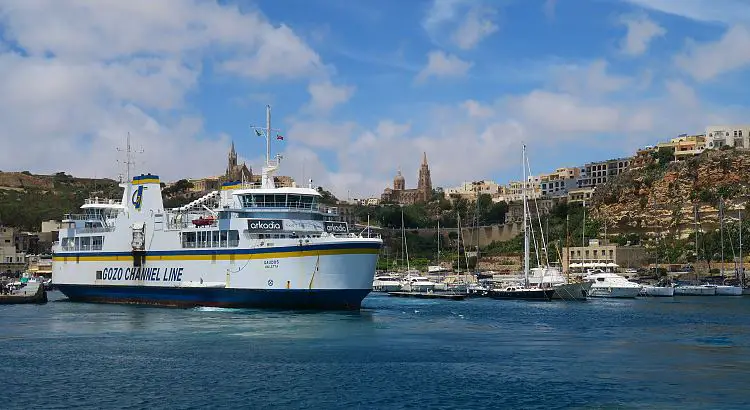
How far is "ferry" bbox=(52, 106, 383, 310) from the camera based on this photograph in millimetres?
55719

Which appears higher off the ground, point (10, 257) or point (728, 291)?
point (10, 257)

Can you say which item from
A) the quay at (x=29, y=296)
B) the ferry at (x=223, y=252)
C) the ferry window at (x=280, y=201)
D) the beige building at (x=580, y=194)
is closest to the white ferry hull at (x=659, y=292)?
the ferry at (x=223, y=252)

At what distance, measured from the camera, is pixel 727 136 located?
159000mm

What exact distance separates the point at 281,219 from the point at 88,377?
2735 cm

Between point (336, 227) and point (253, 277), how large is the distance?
7.70 m

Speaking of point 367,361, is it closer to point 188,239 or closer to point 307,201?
point 307,201

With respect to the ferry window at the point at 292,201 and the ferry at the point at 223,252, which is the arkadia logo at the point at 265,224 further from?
the ferry window at the point at 292,201

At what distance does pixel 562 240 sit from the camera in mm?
136750

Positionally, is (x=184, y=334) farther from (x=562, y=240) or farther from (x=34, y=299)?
(x=562, y=240)

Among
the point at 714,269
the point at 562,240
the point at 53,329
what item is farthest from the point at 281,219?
the point at 562,240

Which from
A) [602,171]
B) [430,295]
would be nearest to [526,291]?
[430,295]

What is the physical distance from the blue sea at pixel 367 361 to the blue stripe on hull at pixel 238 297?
816 millimetres

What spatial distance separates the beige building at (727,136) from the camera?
6091 inches

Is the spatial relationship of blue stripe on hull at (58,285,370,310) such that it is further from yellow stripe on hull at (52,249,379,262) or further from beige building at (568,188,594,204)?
beige building at (568,188,594,204)
